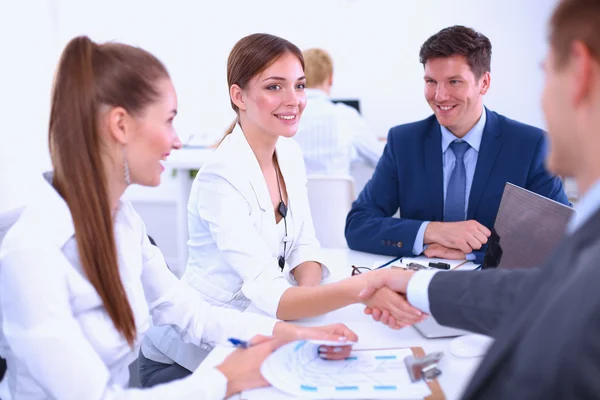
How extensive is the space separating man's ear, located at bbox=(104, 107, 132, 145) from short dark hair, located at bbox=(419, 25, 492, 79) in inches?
51.3

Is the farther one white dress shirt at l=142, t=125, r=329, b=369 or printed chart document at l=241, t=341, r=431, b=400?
white dress shirt at l=142, t=125, r=329, b=369

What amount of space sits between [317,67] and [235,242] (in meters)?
2.64

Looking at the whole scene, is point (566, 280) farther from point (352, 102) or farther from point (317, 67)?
point (352, 102)

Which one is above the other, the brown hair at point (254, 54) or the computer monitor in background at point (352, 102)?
the brown hair at point (254, 54)

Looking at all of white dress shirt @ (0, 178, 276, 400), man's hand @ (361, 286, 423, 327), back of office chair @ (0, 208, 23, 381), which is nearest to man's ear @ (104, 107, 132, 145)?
white dress shirt @ (0, 178, 276, 400)

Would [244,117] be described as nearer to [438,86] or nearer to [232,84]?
[232,84]

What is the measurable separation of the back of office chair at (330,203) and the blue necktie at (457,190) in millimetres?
548

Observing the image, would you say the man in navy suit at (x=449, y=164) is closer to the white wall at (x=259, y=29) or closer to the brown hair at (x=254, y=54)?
the brown hair at (x=254, y=54)

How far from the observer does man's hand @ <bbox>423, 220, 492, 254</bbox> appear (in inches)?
71.0

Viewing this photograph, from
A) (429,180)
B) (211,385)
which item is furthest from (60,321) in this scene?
(429,180)

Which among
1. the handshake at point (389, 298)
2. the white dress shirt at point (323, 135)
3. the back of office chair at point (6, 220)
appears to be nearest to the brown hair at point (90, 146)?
the back of office chair at point (6, 220)

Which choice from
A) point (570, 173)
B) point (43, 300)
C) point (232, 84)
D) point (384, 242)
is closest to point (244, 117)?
point (232, 84)

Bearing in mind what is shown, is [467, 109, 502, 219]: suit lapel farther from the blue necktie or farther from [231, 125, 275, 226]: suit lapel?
[231, 125, 275, 226]: suit lapel

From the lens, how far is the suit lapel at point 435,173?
2.07 metres
